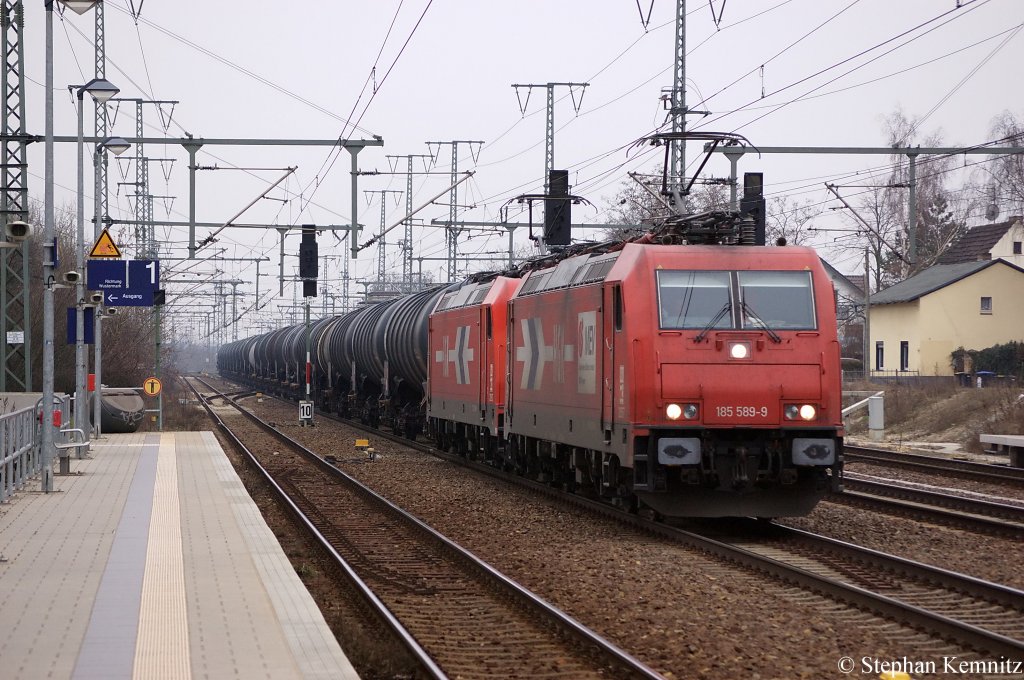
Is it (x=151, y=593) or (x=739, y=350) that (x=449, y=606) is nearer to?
(x=151, y=593)

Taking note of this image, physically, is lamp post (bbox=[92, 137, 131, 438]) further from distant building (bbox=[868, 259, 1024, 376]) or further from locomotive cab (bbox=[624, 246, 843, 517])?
distant building (bbox=[868, 259, 1024, 376])

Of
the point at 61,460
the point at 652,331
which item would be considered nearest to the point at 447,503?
the point at 652,331

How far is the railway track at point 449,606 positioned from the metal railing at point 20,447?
3.73 meters

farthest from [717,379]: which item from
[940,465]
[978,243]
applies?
[978,243]

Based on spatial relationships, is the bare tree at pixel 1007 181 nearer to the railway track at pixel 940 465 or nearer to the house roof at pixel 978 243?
the house roof at pixel 978 243

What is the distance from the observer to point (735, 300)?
13805 millimetres

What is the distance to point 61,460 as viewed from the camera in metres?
21.2

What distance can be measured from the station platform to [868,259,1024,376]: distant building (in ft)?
127

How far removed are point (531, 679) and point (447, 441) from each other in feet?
64.3

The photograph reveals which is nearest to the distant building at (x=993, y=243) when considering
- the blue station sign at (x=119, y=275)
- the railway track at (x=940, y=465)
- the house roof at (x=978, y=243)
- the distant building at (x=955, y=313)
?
the house roof at (x=978, y=243)

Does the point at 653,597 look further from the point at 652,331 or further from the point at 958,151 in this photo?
the point at 958,151

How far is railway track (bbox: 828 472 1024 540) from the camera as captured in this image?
14203mm

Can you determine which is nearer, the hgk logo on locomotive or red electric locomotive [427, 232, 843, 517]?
red electric locomotive [427, 232, 843, 517]

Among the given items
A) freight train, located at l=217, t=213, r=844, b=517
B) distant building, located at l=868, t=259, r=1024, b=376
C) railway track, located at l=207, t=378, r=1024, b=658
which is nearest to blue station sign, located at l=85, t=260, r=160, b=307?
freight train, located at l=217, t=213, r=844, b=517
